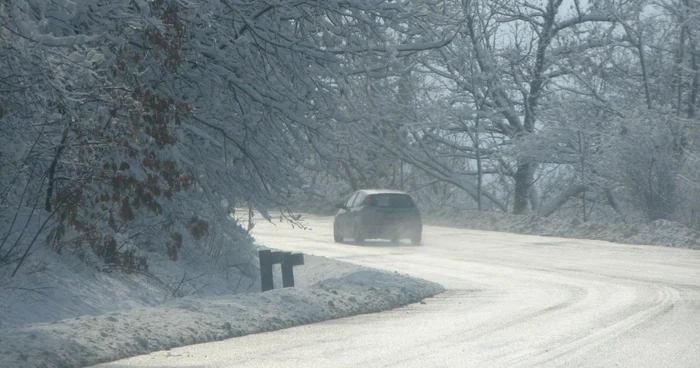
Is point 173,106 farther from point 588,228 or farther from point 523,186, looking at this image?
point 523,186

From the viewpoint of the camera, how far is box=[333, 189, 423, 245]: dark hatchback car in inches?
1270

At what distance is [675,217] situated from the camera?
3350 cm

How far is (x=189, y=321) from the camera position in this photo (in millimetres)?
11133

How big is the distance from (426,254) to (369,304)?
13030 millimetres

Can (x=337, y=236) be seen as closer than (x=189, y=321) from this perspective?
No

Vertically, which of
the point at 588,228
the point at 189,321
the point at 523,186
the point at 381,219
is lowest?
the point at 189,321

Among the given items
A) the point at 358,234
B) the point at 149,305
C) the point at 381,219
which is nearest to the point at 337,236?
the point at 358,234

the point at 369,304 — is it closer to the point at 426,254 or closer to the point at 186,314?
the point at 186,314

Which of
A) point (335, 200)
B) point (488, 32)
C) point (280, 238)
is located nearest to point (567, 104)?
point (488, 32)

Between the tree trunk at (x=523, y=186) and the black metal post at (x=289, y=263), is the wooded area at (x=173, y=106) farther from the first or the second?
the tree trunk at (x=523, y=186)

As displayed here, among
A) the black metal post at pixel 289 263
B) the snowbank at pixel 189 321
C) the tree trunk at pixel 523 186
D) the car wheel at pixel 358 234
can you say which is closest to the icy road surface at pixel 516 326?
the snowbank at pixel 189 321

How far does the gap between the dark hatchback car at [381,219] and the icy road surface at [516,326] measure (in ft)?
27.6

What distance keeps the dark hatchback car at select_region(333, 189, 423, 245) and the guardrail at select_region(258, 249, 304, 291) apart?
15428mm

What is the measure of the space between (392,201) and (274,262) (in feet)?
55.9
